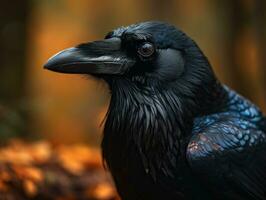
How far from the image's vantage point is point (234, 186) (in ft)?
15.0

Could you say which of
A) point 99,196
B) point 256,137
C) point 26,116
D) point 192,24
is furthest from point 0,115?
point 192,24

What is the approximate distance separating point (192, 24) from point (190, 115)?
497 centimetres

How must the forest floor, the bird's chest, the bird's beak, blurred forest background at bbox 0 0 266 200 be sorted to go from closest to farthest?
the bird's beak → the bird's chest → the forest floor → blurred forest background at bbox 0 0 266 200

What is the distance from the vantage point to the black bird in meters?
4.53

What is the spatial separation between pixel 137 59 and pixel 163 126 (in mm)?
470

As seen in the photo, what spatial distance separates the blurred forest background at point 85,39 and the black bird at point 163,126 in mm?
4308

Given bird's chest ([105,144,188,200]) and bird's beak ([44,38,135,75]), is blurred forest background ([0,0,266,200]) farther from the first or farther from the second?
bird's beak ([44,38,135,75])

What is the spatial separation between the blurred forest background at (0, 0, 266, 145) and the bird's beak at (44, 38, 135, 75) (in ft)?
14.3

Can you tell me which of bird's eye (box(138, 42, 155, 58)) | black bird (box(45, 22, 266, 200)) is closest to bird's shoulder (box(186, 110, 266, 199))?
black bird (box(45, 22, 266, 200))

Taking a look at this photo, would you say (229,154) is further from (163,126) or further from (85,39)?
(85,39)

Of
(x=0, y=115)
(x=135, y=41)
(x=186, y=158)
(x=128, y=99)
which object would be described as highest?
(x=135, y=41)

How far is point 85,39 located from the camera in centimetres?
955

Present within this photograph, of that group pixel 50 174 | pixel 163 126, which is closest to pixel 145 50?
pixel 163 126

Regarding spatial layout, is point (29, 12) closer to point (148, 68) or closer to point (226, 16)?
point (226, 16)
